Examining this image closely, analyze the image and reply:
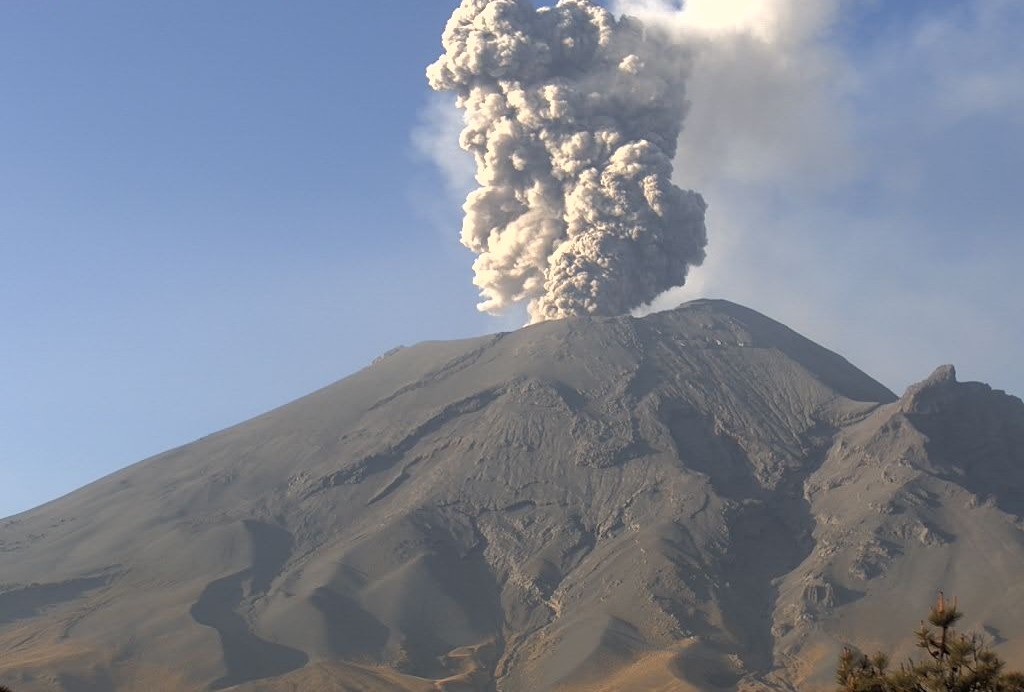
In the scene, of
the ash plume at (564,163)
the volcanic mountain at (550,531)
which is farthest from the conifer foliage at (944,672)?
the ash plume at (564,163)

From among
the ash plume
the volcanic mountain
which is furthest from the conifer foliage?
the ash plume

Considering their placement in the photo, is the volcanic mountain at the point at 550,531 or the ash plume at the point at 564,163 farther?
the ash plume at the point at 564,163

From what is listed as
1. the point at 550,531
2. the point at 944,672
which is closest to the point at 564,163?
the point at 550,531

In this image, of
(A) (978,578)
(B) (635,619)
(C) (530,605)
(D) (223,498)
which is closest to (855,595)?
(A) (978,578)

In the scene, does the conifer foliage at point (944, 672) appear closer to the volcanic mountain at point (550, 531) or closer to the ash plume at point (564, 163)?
the volcanic mountain at point (550, 531)

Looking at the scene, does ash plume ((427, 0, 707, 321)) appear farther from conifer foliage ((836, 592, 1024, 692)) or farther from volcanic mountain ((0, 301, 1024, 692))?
conifer foliage ((836, 592, 1024, 692))

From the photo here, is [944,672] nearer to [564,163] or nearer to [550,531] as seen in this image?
[550,531]
